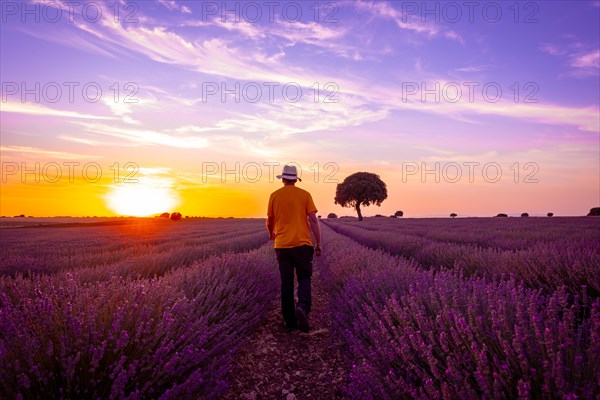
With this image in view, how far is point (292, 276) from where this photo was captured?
455 centimetres

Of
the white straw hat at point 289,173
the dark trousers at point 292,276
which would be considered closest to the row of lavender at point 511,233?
the dark trousers at point 292,276

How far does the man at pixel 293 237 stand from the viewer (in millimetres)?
4449

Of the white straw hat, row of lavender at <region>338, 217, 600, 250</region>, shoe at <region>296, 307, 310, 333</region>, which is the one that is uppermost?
the white straw hat

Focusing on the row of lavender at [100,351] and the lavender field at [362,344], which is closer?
the lavender field at [362,344]

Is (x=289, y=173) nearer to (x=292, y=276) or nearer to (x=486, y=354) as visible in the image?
(x=292, y=276)

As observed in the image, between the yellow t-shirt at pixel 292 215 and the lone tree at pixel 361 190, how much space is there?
49371mm

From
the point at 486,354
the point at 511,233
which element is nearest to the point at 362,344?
the point at 486,354

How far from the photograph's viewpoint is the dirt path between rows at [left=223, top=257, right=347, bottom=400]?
2996 mm

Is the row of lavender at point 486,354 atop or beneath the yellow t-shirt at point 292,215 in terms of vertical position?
beneath

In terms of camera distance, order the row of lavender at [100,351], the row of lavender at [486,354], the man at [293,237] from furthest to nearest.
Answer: the man at [293,237], the row of lavender at [100,351], the row of lavender at [486,354]

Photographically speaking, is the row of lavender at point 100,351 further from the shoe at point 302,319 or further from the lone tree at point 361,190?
the lone tree at point 361,190

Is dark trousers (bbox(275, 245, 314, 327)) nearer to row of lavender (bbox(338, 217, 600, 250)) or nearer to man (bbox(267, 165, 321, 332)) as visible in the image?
man (bbox(267, 165, 321, 332))

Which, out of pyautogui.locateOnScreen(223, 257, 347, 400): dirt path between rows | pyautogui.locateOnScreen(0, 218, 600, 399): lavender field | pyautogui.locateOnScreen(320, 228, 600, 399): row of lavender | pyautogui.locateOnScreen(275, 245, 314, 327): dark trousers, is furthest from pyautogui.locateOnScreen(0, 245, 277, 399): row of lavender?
pyautogui.locateOnScreen(275, 245, 314, 327): dark trousers

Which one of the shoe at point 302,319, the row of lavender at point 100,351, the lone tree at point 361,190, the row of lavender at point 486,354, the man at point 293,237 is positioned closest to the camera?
the row of lavender at point 486,354
